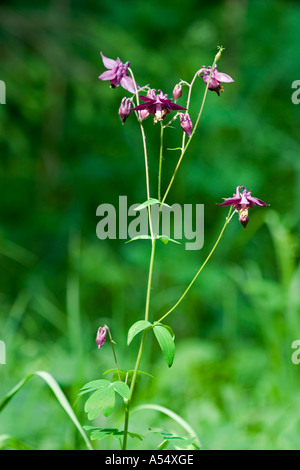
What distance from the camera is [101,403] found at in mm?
584

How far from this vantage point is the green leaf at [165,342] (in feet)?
1.87

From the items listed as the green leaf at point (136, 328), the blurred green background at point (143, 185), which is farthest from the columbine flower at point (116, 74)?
the blurred green background at point (143, 185)

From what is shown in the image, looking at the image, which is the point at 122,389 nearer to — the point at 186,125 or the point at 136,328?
the point at 136,328

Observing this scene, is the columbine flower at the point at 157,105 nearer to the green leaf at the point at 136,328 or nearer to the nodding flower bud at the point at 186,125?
the nodding flower bud at the point at 186,125

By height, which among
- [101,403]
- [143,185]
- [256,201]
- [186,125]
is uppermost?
[143,185]

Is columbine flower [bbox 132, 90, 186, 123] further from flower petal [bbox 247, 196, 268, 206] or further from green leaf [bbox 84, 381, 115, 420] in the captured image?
green leaf [bbox 84, 381, 115, 420]

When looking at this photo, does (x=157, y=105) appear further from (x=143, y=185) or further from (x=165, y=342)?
(x=143, y=185)

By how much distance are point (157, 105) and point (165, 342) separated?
1.03 ft

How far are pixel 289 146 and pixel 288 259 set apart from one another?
189 cm

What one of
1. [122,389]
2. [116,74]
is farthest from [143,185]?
[122,389]

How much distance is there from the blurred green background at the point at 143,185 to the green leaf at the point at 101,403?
3.64 ft

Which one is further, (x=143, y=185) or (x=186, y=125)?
(x=143, y=185)

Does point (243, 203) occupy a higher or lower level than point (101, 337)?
higher

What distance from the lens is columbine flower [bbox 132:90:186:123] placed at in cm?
61
